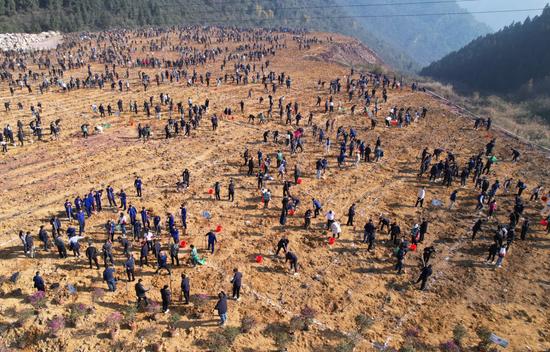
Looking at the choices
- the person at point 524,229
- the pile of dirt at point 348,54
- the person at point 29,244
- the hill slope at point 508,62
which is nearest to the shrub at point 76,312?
the person at point 29,244

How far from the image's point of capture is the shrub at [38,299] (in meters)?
14.8

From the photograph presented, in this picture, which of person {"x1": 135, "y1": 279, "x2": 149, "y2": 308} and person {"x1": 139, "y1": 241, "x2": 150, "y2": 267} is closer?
person {"x1": 135, "y1": 279, "x2": 149, "y2": 308}

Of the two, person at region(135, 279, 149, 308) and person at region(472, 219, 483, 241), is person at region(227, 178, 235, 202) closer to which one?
person at region(135, 279, 149, 308)

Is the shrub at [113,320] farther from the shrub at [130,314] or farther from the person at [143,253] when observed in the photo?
the person at [143,253]

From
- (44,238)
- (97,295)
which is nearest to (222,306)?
(97,295)

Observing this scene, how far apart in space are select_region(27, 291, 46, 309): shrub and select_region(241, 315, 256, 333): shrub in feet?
23.6

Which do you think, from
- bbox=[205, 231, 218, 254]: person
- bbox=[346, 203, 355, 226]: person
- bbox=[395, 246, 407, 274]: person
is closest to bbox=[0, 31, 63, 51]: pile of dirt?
bbox=[205, 231, 218, 254]: person

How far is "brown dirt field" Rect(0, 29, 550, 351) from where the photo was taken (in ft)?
48.3

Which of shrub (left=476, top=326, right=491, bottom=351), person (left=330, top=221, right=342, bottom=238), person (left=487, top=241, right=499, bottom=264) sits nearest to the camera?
shrub (left=476, top=326, right=491, bottom=351)

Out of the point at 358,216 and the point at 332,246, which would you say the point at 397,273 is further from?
the point at 358,216

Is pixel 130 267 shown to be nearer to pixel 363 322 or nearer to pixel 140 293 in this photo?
pixel 140 293

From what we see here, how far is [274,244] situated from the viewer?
64.2 ft

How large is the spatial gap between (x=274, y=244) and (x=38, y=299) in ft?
31.9

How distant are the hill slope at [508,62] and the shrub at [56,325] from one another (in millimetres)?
74086
